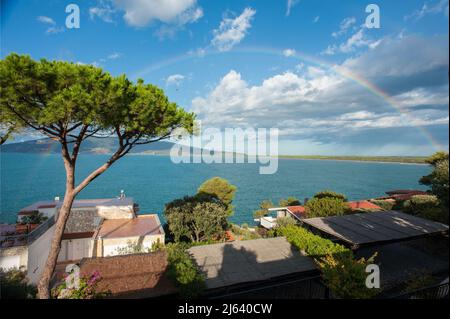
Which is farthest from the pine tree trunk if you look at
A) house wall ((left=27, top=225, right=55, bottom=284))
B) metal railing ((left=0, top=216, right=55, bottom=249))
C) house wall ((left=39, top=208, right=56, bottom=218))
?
house wall ((left=39, top=208, right=56, bottom=218))

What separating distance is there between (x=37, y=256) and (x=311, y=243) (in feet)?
41.3

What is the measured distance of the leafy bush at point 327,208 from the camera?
668 inches

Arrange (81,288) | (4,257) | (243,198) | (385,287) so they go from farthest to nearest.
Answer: (243,198) < (4,257) < (385,287) < (81,288)

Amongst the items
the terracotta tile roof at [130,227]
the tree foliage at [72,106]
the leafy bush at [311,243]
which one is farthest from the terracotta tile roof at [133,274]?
the terracotta tile roof at [130,227]

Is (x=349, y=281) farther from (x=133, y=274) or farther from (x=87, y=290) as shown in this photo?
(x=87, y=290)

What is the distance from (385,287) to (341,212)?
9544mm

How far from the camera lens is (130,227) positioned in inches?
656

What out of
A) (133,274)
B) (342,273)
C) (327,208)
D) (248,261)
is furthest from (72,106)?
(327,208)

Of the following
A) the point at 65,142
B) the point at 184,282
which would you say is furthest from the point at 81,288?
the point at 65,142

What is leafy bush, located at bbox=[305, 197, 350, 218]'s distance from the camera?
16969mm

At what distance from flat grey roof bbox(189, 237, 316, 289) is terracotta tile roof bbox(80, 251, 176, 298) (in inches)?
47.5

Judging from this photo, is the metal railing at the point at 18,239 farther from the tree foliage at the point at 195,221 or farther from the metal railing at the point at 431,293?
the metal railing at the point at 431,293

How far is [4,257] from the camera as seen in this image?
32.6ft
